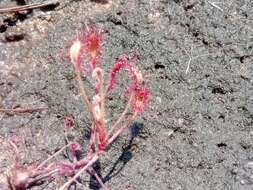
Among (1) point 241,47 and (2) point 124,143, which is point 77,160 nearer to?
(2) point 124,143

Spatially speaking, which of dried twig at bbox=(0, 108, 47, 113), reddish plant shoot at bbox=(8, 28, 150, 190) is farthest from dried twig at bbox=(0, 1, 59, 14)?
dried twig at bbox=(0, 108, 47, 113)

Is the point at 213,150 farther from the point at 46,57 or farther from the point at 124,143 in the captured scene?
the point at 46,57

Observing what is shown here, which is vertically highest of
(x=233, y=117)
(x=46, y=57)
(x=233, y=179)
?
(x=46, y=57)

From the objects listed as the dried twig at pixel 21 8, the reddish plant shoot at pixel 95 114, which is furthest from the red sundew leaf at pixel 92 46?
the dried twig at pixel 21 8

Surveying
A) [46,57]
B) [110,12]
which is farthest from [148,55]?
[46,57]

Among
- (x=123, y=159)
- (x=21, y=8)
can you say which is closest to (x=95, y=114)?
(x=123, y=159)

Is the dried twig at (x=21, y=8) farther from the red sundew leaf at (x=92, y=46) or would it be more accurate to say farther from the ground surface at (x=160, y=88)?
the red sundew leaf at (x=92, y=46)

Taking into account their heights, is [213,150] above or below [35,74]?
below
